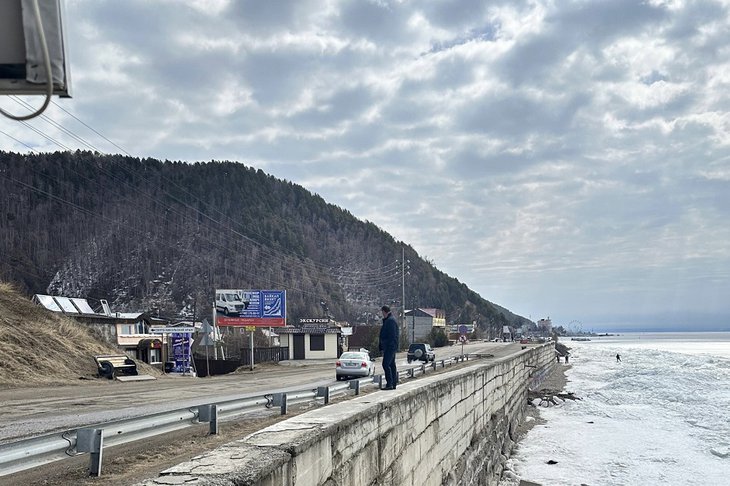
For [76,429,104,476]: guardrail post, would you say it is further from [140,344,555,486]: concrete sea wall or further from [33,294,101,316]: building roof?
[33,294,101,316]: building roof

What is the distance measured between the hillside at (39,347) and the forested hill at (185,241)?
81.4 m

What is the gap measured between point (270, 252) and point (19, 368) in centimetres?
13291

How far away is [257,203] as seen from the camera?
17638cm

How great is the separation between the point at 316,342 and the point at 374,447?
5180 cm

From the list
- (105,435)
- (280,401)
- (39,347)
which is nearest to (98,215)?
(39,347)

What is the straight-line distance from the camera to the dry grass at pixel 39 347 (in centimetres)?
1850

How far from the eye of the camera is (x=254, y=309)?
44594mm

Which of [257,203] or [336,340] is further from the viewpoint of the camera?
[257,203]

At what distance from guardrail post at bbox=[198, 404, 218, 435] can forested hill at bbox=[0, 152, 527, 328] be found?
102027 millimetres

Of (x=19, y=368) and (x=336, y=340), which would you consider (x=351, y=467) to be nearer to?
(x=19, y=368)

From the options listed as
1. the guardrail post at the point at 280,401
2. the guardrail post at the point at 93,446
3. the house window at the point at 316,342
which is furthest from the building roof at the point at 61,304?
the guardrail post at the point at 93,446

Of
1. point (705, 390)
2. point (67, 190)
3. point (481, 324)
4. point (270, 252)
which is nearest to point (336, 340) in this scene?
point (705, 390)

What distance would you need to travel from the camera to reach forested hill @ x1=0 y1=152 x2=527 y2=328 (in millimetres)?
123312

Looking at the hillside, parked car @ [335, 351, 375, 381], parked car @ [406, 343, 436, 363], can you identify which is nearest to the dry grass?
the hillside
